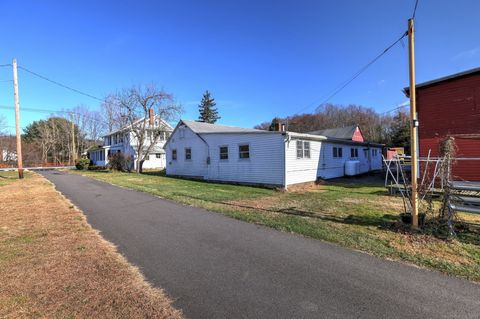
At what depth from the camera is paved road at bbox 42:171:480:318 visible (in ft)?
10.2

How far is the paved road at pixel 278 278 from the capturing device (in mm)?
3100

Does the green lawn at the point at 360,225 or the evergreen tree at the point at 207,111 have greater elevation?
the evergreen tree at the point at 207,111

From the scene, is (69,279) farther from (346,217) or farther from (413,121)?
(413,121)

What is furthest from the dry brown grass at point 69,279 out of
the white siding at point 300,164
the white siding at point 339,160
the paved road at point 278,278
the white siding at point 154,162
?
the white siding at point 154,162

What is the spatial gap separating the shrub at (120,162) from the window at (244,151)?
17.8 meters

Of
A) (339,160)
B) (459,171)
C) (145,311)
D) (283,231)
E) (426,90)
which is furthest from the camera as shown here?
(339,160)

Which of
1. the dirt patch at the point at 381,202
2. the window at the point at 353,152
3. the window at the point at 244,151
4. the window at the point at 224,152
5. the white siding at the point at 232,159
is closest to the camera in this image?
the dirt patch at the point at 381,202

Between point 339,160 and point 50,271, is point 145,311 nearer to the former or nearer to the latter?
point 50,271

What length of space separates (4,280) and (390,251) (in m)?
5.87

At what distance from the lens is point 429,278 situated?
12.7ft

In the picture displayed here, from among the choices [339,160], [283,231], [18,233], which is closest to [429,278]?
[283,231]

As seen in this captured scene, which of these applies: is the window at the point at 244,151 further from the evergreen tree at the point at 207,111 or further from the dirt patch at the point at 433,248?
the evergreen tree at the point at 207,111

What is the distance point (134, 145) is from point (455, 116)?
32229 millimetres

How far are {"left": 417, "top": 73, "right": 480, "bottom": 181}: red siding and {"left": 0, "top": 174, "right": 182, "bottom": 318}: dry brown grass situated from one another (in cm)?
1341
